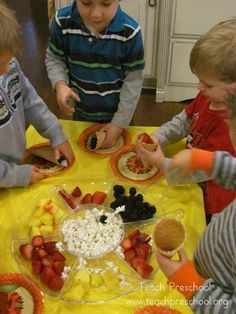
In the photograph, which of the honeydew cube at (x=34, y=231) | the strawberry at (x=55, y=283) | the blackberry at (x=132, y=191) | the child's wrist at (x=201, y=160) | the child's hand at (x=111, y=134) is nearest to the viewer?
the child's wrist at (x=201, y=160)

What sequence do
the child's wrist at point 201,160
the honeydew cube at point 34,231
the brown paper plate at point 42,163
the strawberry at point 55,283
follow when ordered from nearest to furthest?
the child's wrist at point 201,160
the strawberry at point 55,283
the honeydew cube at point 34,231
the brown paper plate at point 42,163

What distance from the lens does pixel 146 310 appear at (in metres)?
0.86

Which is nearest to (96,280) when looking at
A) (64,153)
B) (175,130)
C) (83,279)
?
(83,279)

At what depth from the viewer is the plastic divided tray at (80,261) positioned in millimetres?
902

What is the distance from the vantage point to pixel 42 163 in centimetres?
128

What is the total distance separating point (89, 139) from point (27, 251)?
1.73ft

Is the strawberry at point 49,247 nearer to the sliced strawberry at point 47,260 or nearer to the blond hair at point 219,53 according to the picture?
the sliced strawberry at point 47,260

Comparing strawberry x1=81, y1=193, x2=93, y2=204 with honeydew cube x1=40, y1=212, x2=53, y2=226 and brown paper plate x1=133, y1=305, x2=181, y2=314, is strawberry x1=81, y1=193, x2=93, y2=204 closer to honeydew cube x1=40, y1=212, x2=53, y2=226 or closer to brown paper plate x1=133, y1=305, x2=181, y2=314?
honeydew cube x1=40, y1=212, x2=53, y2=226

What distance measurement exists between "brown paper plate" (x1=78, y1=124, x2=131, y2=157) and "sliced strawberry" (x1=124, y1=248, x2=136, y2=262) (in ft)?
1.36

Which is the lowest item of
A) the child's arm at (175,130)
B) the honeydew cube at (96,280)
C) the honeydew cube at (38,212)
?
the honeydew cube at (96,280)

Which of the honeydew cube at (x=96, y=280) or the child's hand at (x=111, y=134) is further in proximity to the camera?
the child's hand at (x=111, y=134)

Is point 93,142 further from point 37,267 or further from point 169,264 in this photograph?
point 169,264

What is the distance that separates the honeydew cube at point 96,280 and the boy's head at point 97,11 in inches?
32.0

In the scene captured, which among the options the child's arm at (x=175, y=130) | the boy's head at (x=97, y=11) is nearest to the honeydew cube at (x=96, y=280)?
the child's arm at (x=175, y=130)
